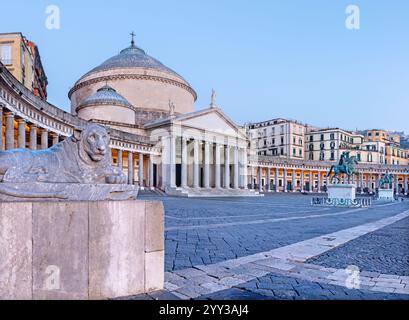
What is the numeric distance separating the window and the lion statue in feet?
123

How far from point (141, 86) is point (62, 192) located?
56855 millimetres

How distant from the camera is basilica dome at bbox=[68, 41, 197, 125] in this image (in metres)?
57.2

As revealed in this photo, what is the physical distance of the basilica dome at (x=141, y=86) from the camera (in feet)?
188

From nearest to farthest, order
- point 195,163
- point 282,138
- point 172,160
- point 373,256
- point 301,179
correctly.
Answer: point 373,256, point 172,160, point 195,163, point 301,179, point 282,138

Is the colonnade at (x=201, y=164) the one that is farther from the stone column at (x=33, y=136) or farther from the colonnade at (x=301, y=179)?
the stone column at (x=33, y=136)

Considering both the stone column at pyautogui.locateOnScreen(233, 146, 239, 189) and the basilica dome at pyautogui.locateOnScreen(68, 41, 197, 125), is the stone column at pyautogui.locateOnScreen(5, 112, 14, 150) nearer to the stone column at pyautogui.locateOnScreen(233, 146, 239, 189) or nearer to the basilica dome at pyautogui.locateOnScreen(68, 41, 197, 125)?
the basilica dome at pyautogui.locateOnScreen(68, 41, 197, 125)

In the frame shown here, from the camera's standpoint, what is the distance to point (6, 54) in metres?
34.2

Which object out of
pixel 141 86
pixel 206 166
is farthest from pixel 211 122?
pixel 141 86

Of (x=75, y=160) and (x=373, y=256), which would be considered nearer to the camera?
(x=75, y=160)

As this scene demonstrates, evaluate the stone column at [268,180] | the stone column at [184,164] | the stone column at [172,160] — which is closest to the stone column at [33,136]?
the stone column at [172,160]

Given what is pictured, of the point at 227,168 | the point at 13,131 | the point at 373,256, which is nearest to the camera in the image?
the point at 373,256

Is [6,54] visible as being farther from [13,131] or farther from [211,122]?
[211,122]

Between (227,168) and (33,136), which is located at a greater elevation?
(33,136)
